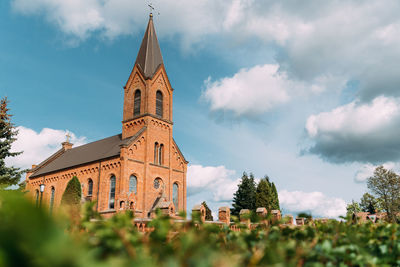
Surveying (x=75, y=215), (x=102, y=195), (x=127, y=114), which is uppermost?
(x=127, y=114)

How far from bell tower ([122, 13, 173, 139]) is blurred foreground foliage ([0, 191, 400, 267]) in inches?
1200

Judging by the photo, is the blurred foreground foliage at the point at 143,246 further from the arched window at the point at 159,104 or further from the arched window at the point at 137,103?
the arched window at the point at 137,103

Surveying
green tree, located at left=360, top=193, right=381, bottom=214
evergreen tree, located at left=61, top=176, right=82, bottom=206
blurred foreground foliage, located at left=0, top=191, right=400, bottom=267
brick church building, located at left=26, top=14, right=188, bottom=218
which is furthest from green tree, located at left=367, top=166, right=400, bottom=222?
blurred foreground foliage, located at left=0, top=191, right=400, bottom=267

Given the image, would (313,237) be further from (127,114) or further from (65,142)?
(65,142)

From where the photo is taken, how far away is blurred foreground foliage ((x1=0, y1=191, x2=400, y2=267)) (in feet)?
3.69

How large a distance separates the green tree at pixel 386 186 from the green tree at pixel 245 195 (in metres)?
20.4

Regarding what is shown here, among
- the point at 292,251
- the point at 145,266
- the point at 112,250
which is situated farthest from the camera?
the point at 292,251

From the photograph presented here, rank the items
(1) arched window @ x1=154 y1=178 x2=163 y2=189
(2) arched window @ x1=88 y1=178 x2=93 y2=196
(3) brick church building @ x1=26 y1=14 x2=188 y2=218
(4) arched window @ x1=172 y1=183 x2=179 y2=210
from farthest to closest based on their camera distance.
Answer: (4) arched window @ x1=172 y1=183 x2=179 y2=210 < (2) arched window @ x1=88 y1=178 x2=93 y2=196 < (1) arched window @ x1=154 y1=178 x2=163 y2=189 < (3) brick church building @ x1=26 y1=14 x2=188 y2=218

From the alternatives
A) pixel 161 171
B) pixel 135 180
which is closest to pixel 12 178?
pixel 135 180

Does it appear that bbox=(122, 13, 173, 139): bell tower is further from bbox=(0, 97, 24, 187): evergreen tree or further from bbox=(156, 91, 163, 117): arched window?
bbox=(0, 97, 24, 187): evergreen tree

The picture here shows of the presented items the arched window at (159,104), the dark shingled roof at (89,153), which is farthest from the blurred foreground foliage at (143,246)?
the arched window at (159,104)

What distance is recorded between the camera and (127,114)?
114ft

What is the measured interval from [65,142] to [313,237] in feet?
166

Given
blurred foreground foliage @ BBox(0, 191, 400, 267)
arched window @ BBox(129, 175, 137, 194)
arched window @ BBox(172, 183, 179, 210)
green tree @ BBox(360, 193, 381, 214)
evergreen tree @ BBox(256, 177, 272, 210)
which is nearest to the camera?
blurred foreground foliage @ BBox(0, 191, 400, 267)
